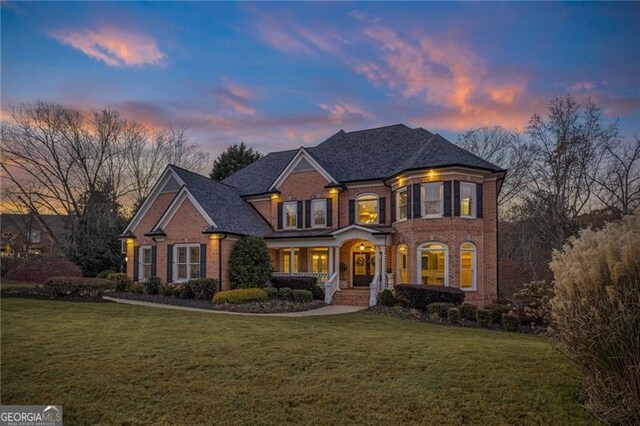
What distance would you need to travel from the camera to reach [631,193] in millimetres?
25000

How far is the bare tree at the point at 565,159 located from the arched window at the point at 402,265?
13.3m

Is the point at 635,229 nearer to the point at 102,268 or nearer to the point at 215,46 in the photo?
the point at 215,46

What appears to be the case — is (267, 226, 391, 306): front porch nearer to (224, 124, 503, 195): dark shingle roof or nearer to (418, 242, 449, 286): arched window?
(418, 242, 449, 286): arched window

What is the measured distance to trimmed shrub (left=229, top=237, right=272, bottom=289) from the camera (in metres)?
20.3

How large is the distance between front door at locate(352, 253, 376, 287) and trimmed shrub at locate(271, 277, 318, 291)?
3.40 metres

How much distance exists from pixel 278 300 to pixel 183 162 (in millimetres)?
26390

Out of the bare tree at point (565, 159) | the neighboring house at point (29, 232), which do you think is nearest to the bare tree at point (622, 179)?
the bare tree at point (565, 159)

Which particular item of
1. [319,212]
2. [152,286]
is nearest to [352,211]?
[319,212]

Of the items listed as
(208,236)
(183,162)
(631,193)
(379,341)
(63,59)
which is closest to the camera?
(379,341)

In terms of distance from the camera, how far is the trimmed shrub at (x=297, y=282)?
66.9 feet

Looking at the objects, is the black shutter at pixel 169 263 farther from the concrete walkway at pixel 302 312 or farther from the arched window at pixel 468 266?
the arched window at pixel 468 266

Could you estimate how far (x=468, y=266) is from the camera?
1936 centimetres

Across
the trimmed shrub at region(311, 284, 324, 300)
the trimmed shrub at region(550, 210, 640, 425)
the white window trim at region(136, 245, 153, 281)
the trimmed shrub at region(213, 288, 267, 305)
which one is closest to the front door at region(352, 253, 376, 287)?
the trimmed shrub at region(311, 284, 324, 300)

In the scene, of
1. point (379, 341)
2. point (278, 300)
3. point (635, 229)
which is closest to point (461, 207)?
point (278, 300)
